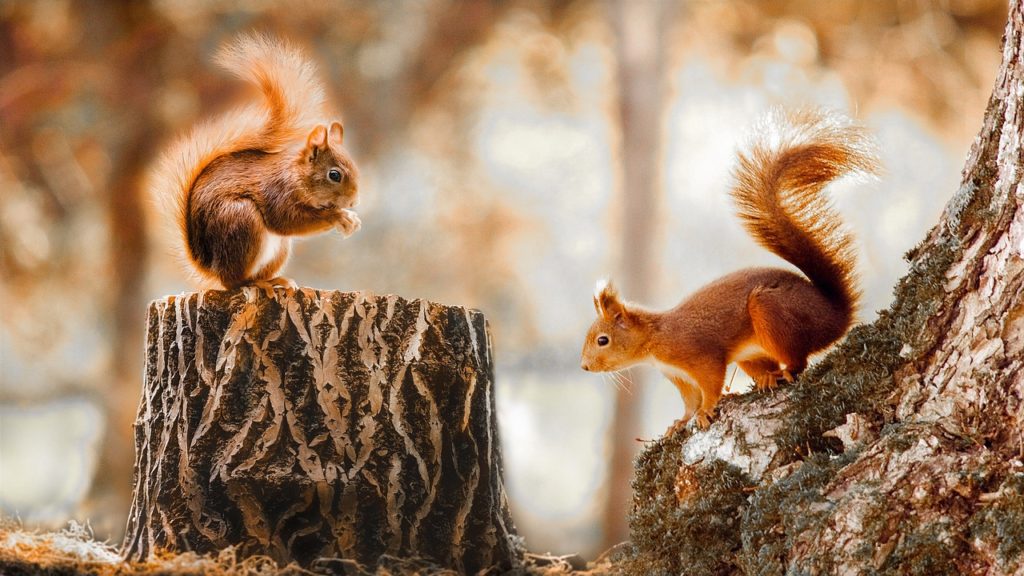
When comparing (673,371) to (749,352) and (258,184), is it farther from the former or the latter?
(258,184)

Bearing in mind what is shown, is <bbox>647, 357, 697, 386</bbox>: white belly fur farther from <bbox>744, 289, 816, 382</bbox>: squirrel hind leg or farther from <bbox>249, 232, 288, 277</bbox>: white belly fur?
<bbox>249, 232, 288, 277</bbox>: white belly fur

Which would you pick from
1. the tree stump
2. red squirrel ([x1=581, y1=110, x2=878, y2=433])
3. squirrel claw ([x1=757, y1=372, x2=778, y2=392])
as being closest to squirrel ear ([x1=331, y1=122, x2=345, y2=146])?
the tree stump

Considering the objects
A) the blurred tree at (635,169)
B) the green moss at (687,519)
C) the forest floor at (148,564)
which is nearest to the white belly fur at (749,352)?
the green moss at (687,519)

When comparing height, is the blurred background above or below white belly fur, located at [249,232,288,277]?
above

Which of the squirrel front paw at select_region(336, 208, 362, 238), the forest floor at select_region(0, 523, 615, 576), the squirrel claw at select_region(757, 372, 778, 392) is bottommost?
the forest floor at select_region(0, 523, 615, 576)

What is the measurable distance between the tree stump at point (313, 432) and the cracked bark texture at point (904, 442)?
0.23 metres

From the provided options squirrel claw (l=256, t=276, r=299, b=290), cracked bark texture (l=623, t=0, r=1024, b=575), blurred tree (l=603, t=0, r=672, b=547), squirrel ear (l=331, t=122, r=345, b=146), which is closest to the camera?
cracked bark texture (l=623, t=0, r=1024, b=575)

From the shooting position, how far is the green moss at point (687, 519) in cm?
94

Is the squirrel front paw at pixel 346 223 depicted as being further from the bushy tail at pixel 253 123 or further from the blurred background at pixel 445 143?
the blurred background at pixel 445 143

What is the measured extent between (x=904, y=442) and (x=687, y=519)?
0.75ft

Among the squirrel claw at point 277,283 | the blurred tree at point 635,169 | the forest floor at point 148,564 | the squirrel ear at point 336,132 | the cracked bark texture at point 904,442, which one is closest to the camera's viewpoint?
the cracked bark texture at point 904,442

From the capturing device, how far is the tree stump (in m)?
1.04

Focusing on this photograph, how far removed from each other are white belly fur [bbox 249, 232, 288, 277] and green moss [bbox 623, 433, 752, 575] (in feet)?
1.81

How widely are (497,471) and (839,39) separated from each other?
2.06 m
